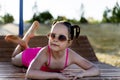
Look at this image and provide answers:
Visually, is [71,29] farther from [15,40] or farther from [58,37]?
[15,40]

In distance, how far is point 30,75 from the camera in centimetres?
321

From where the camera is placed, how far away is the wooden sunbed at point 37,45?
361cm

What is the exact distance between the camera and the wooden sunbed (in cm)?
361

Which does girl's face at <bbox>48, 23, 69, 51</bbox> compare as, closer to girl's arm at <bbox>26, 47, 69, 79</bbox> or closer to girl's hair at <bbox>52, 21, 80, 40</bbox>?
girl's hair at <bbox>52, 21, 80, 40</bbox>

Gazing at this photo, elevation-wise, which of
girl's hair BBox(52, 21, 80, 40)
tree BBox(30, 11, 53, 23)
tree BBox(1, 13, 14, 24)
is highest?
girl's hair BBox(52, 21, 80, 40)

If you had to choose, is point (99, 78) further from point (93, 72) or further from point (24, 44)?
point (24, 44)

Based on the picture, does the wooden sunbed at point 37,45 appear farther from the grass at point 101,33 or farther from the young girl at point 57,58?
the grass at point 101,33

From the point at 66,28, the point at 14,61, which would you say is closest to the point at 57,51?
the point at 66,28

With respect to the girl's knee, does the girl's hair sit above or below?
above

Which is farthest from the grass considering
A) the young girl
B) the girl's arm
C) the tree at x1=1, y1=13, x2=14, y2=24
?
the girl's arm

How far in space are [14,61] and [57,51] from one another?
1.33 meters

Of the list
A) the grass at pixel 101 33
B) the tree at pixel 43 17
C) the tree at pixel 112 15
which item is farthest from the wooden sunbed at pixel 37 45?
the tree at pixel 112 15

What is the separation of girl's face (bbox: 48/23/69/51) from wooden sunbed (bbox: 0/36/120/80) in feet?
1.53

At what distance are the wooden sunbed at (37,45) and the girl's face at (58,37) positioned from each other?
1.53ft
